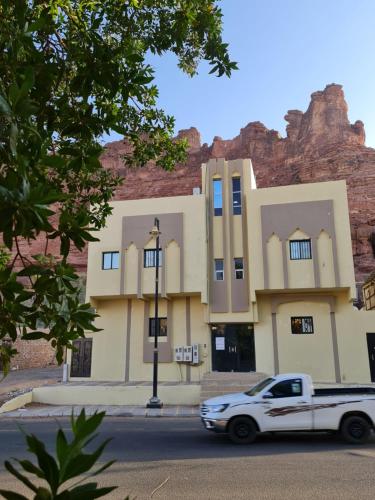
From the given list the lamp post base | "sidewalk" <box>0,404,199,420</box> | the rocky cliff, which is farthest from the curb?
the rocky cliff

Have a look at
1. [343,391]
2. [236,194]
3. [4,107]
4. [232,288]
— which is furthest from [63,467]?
[236,194]

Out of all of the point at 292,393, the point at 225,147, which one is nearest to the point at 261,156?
the point at 225,147

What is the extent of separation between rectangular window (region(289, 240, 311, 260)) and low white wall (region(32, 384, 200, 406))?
25.9ft

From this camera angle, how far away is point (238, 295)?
22.0 meters

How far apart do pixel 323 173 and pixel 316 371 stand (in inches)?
2261

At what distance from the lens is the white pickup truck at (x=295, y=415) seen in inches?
399

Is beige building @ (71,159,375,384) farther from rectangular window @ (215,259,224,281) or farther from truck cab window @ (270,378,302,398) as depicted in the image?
truck cab window @ (270,378,302,398)

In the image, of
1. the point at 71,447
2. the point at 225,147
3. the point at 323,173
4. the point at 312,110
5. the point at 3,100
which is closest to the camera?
the point at 71,447

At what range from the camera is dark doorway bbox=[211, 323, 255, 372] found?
21766 millimetres

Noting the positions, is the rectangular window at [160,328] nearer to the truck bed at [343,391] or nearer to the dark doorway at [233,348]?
the dark doorway at [233,348]

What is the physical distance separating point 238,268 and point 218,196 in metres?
4.18

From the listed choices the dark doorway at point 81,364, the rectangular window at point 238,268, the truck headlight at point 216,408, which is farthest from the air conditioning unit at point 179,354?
the truck headlight at point 216,408

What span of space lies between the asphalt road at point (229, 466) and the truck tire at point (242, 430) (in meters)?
0.22

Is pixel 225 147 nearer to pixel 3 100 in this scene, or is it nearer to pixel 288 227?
pixel 288 227
